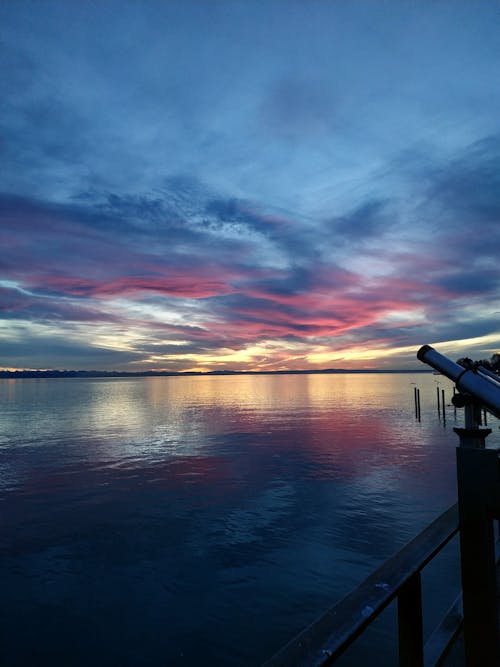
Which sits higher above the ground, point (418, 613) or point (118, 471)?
point (418, 613)

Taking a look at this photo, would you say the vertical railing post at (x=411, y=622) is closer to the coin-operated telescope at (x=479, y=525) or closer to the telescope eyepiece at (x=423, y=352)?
the coin-operated telescope at (x=479, y=525)

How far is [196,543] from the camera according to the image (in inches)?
598

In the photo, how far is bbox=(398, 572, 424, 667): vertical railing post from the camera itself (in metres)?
2.51

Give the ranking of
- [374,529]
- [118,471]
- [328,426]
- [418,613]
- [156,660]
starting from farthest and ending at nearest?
1. [328,426]
2. [118,471]
3. [374,529]
4. [156,660]
5. [418,613]

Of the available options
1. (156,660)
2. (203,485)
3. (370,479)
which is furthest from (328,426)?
(156,660)

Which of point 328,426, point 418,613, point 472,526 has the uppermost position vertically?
point 472,526

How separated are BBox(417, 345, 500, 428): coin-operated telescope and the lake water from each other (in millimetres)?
8629

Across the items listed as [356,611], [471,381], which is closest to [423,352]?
[471,381]

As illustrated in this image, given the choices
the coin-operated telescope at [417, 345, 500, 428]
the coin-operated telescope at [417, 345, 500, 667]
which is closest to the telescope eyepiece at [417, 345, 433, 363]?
the coin-operated telescope at [417, 345, 500, 428]

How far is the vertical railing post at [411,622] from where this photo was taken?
2.51 metres

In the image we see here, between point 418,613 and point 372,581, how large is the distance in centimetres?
70

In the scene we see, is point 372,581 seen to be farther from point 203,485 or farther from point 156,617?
point 203,485

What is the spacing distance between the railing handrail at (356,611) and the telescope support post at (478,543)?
0.42 metres

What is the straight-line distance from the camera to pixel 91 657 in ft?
30.9
